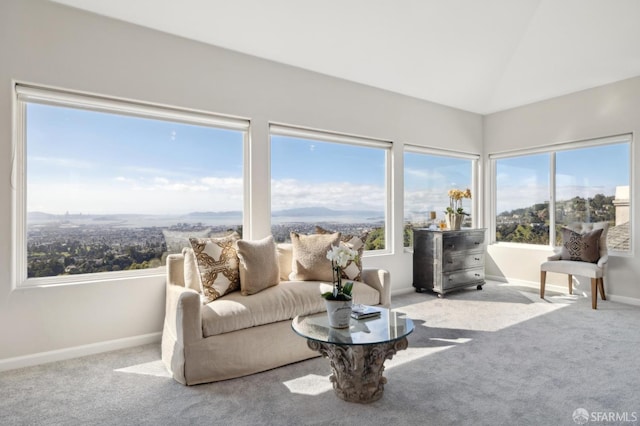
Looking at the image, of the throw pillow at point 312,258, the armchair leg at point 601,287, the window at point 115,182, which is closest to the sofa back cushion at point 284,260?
the throw pillow at point 312,258

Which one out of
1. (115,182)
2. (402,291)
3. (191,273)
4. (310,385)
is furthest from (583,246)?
(115,182)

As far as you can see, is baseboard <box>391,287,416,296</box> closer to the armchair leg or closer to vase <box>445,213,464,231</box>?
vase <box>445,213,464,231</box>

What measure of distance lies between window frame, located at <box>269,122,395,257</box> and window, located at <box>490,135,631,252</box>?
2.12 meters

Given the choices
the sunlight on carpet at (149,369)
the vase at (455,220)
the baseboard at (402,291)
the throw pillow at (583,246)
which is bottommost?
the sunlight on carpet at (149,369)

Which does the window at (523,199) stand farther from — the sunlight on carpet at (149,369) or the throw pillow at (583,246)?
the sunlight on carpet at (149,369)

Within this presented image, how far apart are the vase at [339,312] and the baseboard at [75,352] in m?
1.88

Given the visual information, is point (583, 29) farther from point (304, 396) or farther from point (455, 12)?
point (304, 396)

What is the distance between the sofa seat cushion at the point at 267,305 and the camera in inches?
104

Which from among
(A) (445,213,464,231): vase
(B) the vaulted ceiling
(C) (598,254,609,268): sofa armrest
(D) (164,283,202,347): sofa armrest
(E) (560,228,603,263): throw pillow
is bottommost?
(D) (164,283,202,347): sofa armrest

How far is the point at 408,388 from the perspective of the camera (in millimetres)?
2447

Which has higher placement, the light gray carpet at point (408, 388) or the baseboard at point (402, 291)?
the baseboard at point (402, 291)

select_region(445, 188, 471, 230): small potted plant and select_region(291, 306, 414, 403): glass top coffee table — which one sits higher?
select_region(445, 188, 471, 230): small potted plant

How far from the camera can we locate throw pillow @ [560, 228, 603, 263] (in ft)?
15.2

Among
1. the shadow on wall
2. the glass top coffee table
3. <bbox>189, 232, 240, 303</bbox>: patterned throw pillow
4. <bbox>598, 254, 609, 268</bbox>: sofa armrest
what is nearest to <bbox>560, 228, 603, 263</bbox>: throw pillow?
<bbox>598, 254, 609, 268</bbox>: sofa armrest
